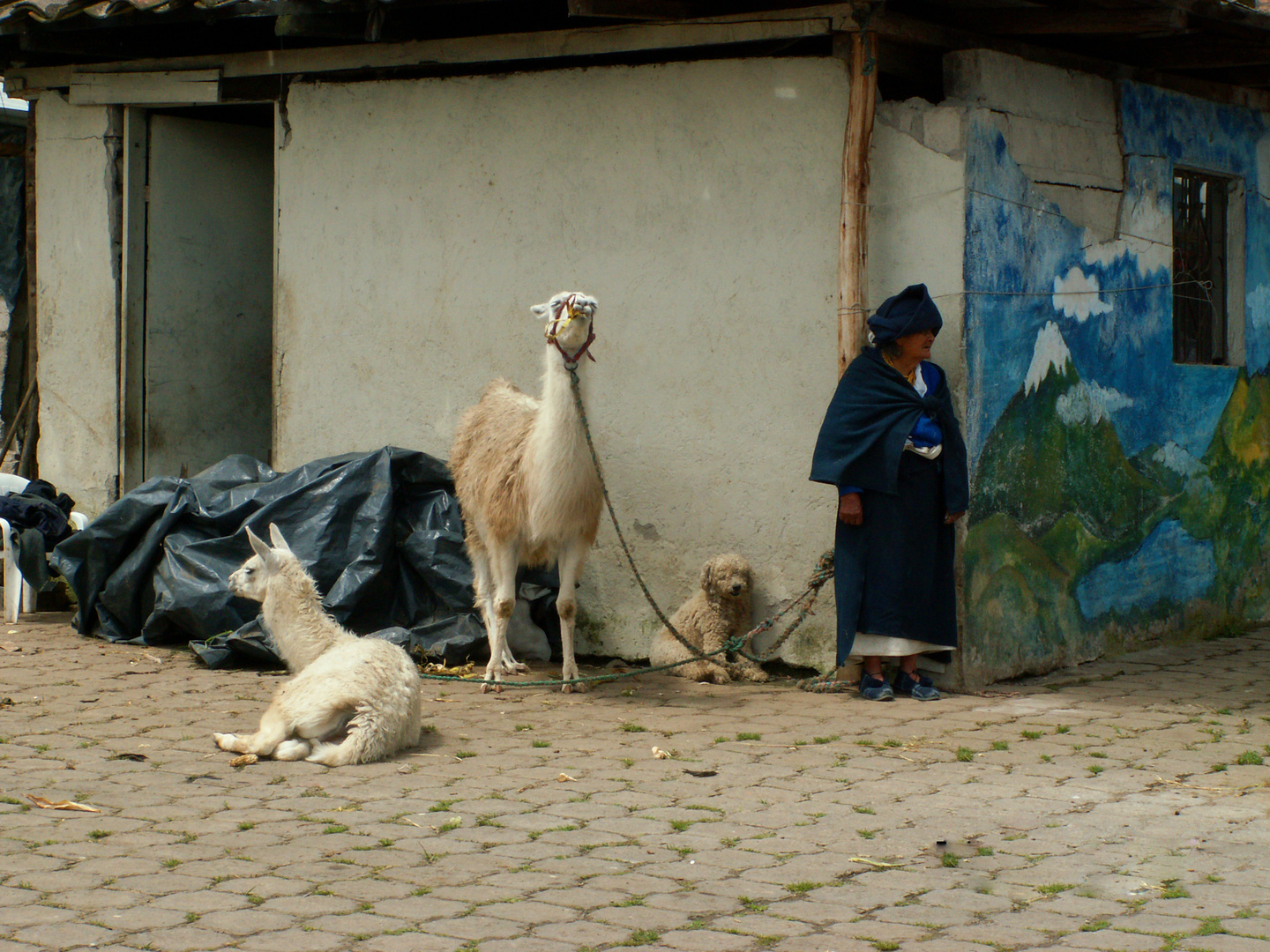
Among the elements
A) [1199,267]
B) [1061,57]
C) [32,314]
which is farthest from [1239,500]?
[32,314]

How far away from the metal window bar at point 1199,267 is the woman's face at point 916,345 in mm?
2680

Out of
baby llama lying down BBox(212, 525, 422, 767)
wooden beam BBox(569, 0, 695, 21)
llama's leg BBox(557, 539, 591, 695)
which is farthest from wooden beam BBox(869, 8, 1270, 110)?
baby llama lying down BBox(212, 525, 422, 767)

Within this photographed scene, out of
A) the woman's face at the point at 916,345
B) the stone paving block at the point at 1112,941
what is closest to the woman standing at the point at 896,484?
the woman's face at the point at 916,345

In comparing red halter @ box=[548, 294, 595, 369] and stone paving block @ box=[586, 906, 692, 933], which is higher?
red halter @ box=[548, 294, 595, 369]

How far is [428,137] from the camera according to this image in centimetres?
819

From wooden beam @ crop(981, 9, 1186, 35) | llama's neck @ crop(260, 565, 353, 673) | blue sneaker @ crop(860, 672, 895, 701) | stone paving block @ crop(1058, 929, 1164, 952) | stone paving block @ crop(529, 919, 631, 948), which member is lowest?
stone paving block @ crop(1058, 929, 1164, 952)

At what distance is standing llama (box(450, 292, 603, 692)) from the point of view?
6.73 meters

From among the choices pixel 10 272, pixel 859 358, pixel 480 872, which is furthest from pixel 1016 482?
pixel 10 272

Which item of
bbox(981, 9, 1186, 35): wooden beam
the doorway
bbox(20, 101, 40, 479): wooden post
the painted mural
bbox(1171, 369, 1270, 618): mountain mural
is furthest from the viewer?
bbox(20, 101, 40, 479): wooden post

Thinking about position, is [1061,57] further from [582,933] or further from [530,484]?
[582,933]

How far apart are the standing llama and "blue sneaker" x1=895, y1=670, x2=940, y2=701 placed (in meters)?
1.60

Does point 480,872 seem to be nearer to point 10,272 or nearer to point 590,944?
point 590,944

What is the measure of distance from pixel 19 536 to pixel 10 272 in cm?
411

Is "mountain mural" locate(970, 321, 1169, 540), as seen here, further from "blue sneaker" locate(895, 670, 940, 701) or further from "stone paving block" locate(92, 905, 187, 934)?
"stone paving block" locate(92, 905, 187, 934)
